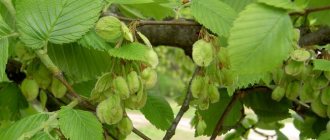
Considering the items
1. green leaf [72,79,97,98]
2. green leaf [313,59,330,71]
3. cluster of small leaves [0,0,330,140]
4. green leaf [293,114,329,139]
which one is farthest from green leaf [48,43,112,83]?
green leaf [293,114,329,139]

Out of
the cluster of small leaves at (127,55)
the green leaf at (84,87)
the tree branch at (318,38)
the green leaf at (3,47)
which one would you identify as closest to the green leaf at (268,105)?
the tree branch at (318,38)

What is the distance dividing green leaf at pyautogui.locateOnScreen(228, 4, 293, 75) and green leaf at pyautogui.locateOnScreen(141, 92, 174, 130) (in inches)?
22.2

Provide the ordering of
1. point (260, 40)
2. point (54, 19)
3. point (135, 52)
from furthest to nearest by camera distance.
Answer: point (54, 19), point (135, 52), point (260, 40)

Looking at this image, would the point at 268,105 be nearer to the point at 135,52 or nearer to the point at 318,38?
the point at 318,38

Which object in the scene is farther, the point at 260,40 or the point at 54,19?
the point at 54,19

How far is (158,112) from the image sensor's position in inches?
46.5

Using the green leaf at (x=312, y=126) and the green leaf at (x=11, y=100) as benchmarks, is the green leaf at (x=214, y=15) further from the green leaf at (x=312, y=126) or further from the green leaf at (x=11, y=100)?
the green leaf at (x=312, y=126)

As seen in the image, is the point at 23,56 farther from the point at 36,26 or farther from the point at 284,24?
the point at 284,24

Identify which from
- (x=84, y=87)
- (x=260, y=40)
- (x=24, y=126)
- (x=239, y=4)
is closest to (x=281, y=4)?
(x=260, y=40)

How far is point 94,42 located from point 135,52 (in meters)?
0.12

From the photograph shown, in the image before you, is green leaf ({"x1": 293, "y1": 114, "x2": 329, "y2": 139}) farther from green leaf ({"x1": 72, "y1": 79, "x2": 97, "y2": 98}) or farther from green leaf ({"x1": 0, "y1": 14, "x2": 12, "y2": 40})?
green leaf ({"x1": 0, "y1": 14, "x2": 12, "y2": 40})

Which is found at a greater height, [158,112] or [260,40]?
[260,40]

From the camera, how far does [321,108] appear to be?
101 centimetres

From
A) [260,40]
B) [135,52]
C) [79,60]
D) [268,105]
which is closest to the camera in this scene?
[260,40]
